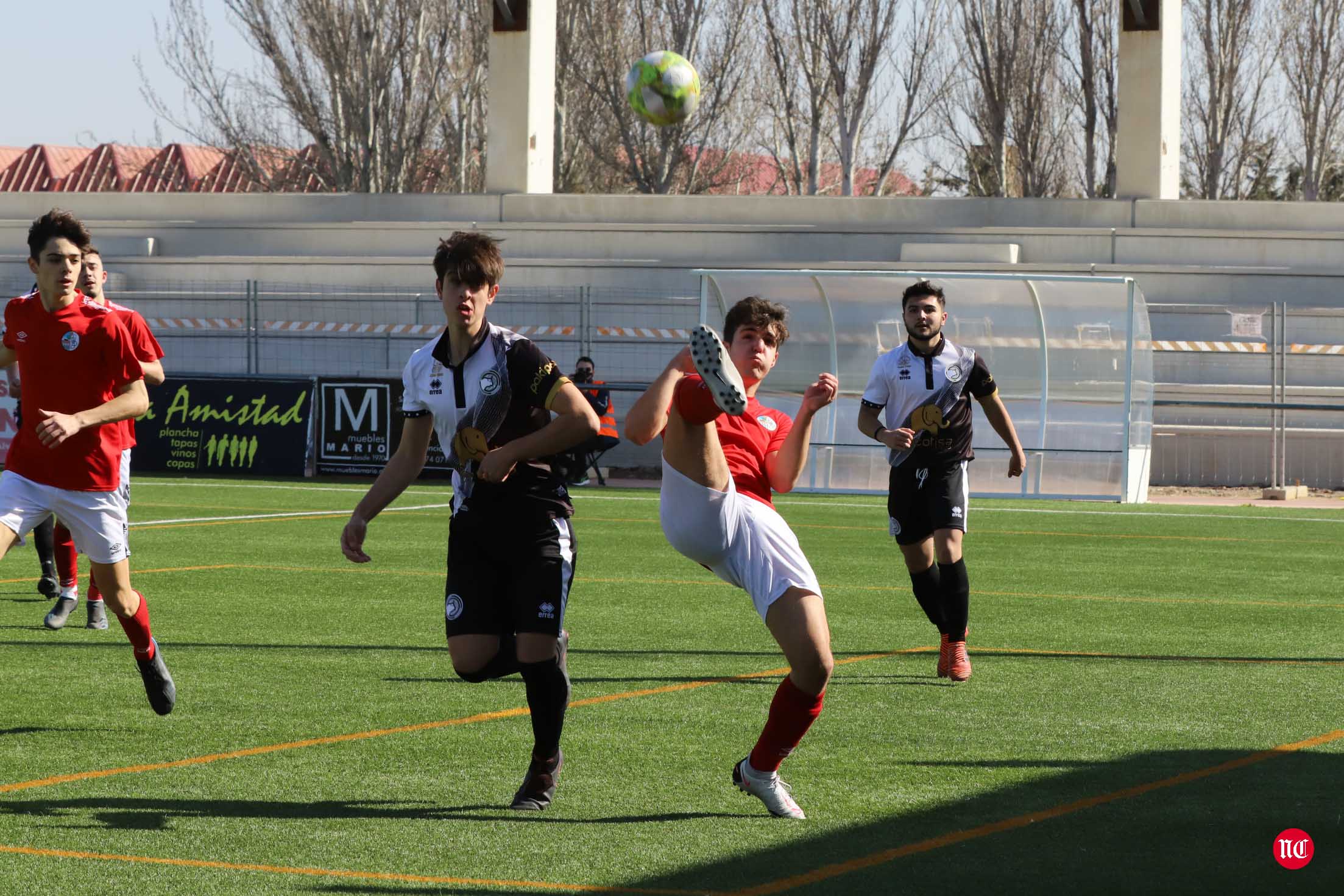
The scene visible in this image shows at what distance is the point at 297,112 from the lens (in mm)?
45781

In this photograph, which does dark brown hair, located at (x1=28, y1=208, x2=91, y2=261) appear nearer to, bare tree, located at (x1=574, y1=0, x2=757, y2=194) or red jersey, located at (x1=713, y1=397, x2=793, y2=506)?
red jersey, located at (x1=713, y1=397, x2=793, y2=506)

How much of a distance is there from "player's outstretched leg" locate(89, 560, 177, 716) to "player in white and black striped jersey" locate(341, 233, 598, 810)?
68.5 inches

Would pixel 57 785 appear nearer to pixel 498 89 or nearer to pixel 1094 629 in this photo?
pixel 1094 629

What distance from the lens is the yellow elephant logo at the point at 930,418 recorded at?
9.53m

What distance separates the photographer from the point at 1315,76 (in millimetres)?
47844

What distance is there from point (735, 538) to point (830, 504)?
16.5 m

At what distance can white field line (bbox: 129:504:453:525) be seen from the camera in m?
18.6

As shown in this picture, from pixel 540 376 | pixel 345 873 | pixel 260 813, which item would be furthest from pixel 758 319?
pixel 260 813

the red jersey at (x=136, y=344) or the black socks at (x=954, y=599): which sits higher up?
the red jersey at (x=136, y=344)

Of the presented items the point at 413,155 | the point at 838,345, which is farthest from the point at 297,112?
the point at 838,345

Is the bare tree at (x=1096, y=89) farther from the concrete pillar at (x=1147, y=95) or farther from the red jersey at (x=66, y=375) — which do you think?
the red jersey at (x=66, y=375)

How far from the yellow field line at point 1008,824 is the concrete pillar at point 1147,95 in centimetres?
2682

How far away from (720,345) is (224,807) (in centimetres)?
240

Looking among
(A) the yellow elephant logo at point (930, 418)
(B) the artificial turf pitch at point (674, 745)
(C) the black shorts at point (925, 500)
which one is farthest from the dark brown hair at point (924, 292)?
(B) the artificial turf pitch at point (674, 745)
